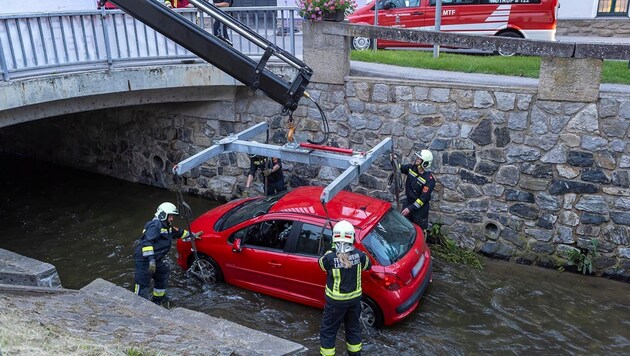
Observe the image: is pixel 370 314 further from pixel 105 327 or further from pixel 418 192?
pixel 105 327

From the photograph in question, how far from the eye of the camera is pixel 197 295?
7988mm

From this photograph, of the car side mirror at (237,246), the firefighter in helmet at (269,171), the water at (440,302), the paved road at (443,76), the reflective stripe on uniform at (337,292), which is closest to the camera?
the reflective stripe on uniform at (337,292)

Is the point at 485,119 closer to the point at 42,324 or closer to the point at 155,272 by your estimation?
the point at 155,272

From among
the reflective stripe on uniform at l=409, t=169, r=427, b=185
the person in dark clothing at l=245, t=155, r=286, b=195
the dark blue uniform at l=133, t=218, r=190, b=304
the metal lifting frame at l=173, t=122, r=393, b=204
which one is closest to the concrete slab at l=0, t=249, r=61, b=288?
the dark blue uniform at l=133, t=218, r=190, b=304

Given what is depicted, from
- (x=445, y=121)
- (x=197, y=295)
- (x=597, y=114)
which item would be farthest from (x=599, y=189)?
(x=197, y=295)

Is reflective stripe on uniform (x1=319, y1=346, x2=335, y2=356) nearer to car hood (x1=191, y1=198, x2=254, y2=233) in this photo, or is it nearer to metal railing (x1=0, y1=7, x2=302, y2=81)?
car hood (x1=191, y1=198, x2=254, y2=233)

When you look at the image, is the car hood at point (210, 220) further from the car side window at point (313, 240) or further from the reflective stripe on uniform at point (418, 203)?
the reflective stripe on uniform at point (418, 203)

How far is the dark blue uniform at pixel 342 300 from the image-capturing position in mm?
6148

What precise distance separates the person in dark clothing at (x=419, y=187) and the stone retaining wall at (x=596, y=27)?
9730 mm

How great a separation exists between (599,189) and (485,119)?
1.95 meters

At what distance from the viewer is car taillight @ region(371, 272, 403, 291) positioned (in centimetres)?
675

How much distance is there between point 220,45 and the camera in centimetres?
732

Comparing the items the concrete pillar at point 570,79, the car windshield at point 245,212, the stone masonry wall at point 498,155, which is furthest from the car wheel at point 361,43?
the car windshield at point 245,212

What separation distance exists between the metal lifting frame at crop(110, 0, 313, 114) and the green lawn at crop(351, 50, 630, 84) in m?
3.93
